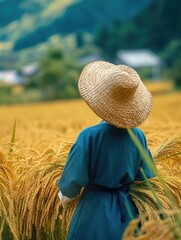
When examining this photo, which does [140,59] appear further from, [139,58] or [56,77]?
[56,77]

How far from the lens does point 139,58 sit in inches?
2411

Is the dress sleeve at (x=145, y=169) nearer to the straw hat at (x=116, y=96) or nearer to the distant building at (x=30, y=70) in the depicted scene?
the straw hat at (x=116, y=96)

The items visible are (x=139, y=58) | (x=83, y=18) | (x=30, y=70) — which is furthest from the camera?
(x=139, y=58)

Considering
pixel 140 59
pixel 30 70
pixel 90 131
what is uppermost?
pixel 140 59

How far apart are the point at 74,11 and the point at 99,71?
49770 millimetres

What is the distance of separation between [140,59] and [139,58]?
395 mm

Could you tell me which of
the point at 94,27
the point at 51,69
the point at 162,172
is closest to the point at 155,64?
the point at 94,27

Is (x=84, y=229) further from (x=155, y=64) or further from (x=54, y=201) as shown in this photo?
(x=155, y=64)

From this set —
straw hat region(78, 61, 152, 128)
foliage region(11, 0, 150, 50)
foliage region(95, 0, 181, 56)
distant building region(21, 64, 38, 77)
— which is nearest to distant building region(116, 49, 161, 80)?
foliage region(95, 0, 181, 56)

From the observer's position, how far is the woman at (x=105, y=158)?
A: 3638 millimetres

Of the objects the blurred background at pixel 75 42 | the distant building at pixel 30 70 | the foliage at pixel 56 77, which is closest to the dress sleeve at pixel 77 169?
the blurred background at pixel 75 42

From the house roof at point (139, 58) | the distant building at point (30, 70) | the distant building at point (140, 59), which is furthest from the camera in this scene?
the house roof at point (139, 58)

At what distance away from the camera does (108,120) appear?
3627 mm

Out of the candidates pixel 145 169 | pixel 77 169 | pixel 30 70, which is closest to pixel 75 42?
pixel 30 70
